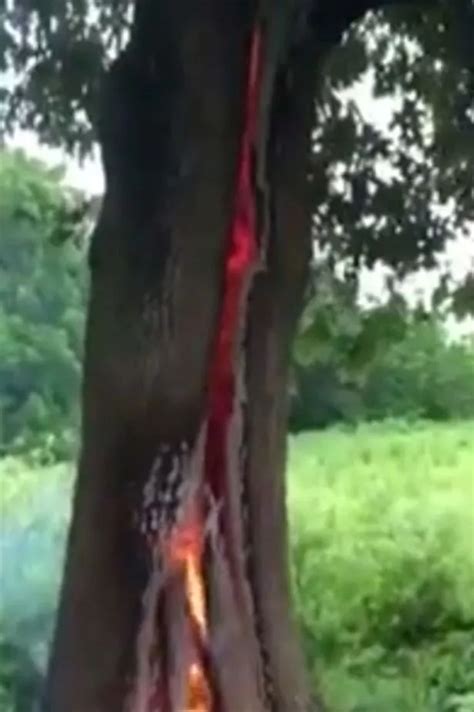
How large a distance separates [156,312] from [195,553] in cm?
19

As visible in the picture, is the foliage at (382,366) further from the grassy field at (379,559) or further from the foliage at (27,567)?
the foliage at (27,567)

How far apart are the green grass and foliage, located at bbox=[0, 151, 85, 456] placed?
0.75 feet

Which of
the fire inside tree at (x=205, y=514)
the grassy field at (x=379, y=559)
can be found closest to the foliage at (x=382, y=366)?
the grassy field at (x=379, y=559)

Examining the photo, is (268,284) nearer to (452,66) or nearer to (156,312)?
(156,312)

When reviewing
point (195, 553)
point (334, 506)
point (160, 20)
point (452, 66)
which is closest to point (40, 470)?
point (195, 553)

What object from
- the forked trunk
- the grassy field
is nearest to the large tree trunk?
the forked trunk

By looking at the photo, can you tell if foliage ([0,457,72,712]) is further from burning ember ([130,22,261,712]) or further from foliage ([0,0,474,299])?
foliage ([0,0,474,299])

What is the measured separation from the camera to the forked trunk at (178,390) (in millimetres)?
1178

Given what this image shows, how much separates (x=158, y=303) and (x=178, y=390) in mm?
66

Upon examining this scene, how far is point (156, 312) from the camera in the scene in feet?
3.86

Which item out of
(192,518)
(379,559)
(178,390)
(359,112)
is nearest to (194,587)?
(192,518)

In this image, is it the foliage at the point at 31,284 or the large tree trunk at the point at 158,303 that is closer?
the large tree trunk at the point at 158,303

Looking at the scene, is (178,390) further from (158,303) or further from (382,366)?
(382,366)

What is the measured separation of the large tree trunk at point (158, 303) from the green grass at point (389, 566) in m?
0.12
